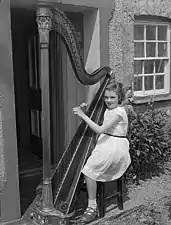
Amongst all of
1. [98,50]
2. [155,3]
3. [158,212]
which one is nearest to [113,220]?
[158,212]

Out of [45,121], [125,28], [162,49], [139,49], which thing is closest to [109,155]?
[45,121]

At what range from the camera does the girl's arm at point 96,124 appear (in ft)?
10.2

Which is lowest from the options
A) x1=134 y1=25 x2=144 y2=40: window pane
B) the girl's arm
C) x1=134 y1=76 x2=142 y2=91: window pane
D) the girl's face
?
the girl's arm

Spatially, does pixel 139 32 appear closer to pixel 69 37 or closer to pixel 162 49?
pixel 162 49

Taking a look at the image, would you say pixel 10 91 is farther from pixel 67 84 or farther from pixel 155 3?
pixel 155 3

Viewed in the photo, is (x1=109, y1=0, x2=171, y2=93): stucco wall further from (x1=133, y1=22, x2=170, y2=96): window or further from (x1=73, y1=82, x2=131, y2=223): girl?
(x1=73, y1=82, x2=131, y2=223): girl

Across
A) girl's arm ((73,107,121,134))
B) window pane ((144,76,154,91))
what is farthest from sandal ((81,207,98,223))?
window pane ((144,76,154,91))

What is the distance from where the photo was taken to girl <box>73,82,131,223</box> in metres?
3.21

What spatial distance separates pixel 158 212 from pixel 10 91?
2007mm

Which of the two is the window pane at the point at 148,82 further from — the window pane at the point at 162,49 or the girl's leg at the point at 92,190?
the girl's leg at the point at 92,190

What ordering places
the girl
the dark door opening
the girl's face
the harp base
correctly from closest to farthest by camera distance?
the harp base < the girl < the girl's face < the dark door opening

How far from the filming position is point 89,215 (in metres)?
3.28

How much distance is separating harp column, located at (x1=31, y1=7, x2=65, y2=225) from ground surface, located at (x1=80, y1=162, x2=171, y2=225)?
560 mm

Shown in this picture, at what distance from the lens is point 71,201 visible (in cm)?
304
